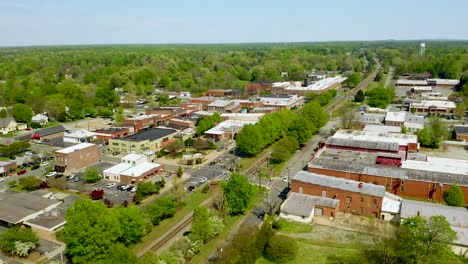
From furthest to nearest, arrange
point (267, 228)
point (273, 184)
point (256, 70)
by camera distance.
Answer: point (256, 70)
point (273, 184)
point (267, 228)

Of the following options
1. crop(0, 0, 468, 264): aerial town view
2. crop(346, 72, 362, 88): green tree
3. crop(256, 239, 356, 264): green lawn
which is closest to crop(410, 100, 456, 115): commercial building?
crop(0, 0, 468, 264): aerial town view

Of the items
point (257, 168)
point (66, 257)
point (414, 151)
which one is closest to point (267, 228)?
point (66, 257)

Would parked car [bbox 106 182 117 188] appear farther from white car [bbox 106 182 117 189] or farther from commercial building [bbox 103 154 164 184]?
commercial building [bbox 103 154 164 184]

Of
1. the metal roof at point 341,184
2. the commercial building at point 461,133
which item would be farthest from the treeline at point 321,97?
the metal roof at point 341,184

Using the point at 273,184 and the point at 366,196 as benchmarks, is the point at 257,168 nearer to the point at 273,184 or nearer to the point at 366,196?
the point at 273,184

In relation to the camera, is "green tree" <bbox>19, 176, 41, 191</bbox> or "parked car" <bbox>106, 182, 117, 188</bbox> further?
"parked car" <bbox>106, 182, 117, 188</bbox>

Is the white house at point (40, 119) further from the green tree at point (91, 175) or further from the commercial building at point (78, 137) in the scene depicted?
the green tree at point (91, 175)

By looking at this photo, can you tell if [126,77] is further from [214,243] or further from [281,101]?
[214,243]
